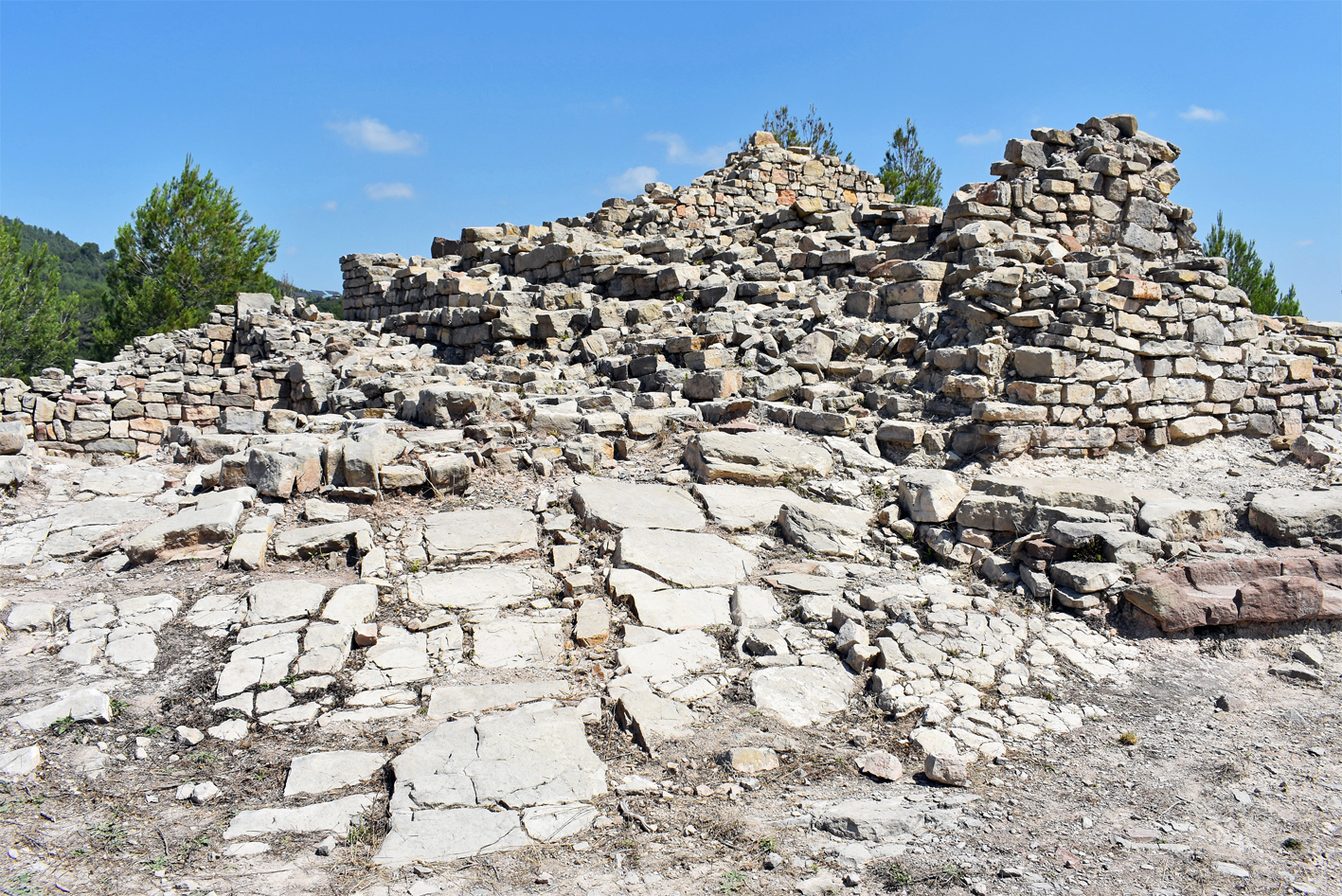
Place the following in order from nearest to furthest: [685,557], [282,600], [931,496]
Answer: [282,600]
[685,557]
[931,496]

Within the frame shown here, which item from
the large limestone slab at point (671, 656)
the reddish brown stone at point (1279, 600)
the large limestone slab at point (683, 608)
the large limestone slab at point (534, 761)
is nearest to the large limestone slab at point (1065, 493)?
the reddish brown stone at point (1279, 600)

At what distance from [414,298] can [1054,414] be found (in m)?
10.5

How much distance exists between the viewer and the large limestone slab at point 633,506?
602 cm

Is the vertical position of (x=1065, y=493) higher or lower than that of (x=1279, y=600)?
higher

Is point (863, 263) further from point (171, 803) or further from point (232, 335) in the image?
point (232, 335)

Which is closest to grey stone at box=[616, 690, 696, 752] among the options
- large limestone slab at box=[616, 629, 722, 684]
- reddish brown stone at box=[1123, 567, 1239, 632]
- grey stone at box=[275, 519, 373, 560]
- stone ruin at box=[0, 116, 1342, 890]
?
stone ruin at box=[0, 116, 1342, 890]

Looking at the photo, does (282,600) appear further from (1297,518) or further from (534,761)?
(1297,518)

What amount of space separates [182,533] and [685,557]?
128 inches

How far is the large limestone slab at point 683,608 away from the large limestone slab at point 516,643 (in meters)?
0.53

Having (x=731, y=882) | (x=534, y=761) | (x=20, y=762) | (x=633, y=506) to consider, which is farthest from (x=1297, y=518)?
(x=20, y=762)

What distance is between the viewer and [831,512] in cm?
644

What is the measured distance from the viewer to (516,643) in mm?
4891

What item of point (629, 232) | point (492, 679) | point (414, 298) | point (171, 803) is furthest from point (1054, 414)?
point (414, 298)

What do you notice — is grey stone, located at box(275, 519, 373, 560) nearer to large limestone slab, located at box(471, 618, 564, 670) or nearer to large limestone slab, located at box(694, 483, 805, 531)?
large limestone slab, located at box(471, 618, 564, 670)
